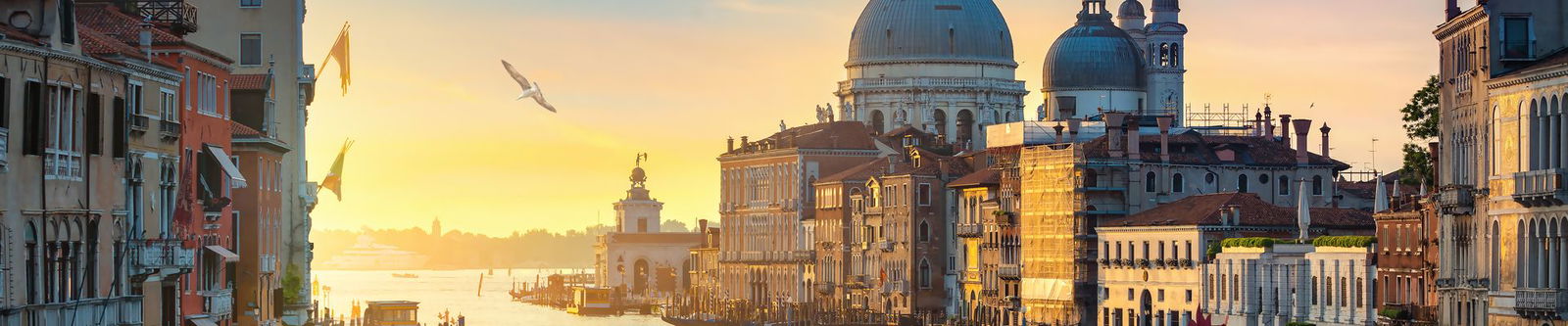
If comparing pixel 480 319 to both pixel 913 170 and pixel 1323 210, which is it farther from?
pixel 1323 210

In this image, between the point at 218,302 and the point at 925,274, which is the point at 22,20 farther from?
the point at 925,274

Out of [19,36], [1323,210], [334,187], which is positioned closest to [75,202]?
[19,36]

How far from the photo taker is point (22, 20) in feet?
115

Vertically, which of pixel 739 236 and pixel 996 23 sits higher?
pixel 996 23

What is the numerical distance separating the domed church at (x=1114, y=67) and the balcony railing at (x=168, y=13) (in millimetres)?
73193

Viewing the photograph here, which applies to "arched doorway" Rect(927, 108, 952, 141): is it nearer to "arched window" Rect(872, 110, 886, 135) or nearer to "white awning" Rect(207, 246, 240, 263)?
"arched window" Rect(872, 110, 886, 135)

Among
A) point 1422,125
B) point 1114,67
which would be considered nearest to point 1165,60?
point 1114,67

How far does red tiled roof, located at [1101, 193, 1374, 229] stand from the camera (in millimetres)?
76500

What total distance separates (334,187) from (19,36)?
3478cm

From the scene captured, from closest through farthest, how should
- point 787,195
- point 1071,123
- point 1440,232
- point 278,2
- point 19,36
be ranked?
point 19,36 → point 1440,232 → point 278,2 → point 1071,123 → point 787,195

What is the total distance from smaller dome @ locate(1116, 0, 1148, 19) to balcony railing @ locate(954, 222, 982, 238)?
93.6 feet

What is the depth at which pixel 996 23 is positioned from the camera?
441 ft

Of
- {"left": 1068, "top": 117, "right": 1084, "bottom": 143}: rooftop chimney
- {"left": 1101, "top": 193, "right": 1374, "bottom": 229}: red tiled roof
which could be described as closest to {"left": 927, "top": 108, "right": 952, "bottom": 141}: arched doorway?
{"left": 1068, "top": 117, "right": 1084, "bottom": 143}: rooftop chimney

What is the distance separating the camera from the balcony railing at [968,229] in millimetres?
97750
